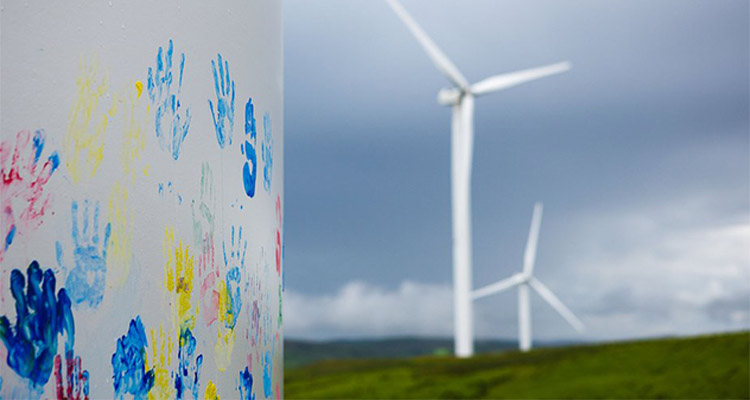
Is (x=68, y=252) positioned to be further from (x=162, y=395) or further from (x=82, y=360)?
(x=162, y=395)

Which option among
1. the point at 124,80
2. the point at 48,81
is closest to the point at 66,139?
the point at 48,81

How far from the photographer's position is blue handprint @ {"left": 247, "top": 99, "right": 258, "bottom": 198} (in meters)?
5.00

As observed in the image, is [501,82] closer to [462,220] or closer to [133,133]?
[462,220]

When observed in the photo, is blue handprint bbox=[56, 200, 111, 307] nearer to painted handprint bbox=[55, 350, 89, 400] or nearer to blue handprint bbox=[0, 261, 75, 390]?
blue handprint bbox=[0, 261, 75, 390]

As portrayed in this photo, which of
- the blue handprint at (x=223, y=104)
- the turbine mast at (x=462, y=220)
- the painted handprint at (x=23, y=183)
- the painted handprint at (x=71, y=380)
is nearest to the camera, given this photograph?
the painted handprint at (x=23, y=183)

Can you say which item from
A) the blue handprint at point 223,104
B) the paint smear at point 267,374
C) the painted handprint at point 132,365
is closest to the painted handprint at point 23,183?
the painted handprint at point 132,365

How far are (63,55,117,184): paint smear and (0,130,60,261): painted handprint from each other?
0.36 feet

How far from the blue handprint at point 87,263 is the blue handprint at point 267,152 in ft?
7.43

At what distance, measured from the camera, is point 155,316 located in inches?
142

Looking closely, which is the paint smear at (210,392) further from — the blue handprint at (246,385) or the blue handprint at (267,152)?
the blue handprint at (267,152)

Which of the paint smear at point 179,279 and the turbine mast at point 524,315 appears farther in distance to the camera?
the turbine mast at point 524,315

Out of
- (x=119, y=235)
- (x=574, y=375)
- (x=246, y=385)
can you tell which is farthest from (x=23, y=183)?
(x=574, y=375)

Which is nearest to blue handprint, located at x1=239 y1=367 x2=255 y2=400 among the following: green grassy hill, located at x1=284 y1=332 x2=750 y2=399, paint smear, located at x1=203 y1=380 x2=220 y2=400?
paint smear, located at x1=203 y1=380 x2=220 y2=400

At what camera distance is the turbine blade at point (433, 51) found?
3794 centimetres
